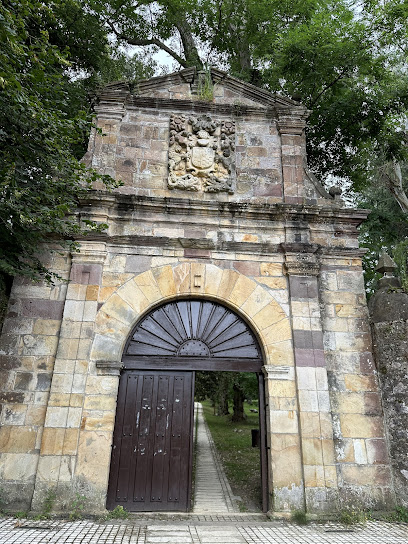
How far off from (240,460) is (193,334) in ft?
18.2

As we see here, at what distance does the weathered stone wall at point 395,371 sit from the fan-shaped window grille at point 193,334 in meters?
1.92

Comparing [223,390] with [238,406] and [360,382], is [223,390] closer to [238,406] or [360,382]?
[238,406]

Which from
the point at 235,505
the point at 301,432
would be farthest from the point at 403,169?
the point at 235,505

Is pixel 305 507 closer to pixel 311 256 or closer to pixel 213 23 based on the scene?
pixel 311 256

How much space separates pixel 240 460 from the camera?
1004cm

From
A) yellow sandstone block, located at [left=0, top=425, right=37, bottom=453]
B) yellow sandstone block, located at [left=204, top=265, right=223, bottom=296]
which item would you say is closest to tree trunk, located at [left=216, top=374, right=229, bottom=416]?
yellow sandstone block, located at [left=204, top=265, right=223, bottom=296]

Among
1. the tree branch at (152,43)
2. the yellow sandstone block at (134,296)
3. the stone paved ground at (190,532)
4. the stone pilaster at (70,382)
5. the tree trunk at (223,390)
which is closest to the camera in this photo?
the stone paved ground at (190,532)

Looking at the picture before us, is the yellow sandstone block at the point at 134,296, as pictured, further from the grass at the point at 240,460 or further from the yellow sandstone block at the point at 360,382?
the grass at the point at 240,460

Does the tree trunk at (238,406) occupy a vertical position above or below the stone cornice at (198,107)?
below

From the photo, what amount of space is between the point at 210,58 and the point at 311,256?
8.10 meters

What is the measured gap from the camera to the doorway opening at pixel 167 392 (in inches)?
217

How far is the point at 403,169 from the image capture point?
41.5ft

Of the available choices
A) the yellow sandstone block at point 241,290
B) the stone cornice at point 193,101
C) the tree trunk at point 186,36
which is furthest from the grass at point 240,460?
the tree trunk at point 186,36

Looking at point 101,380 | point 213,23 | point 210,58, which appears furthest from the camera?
point 210,58
